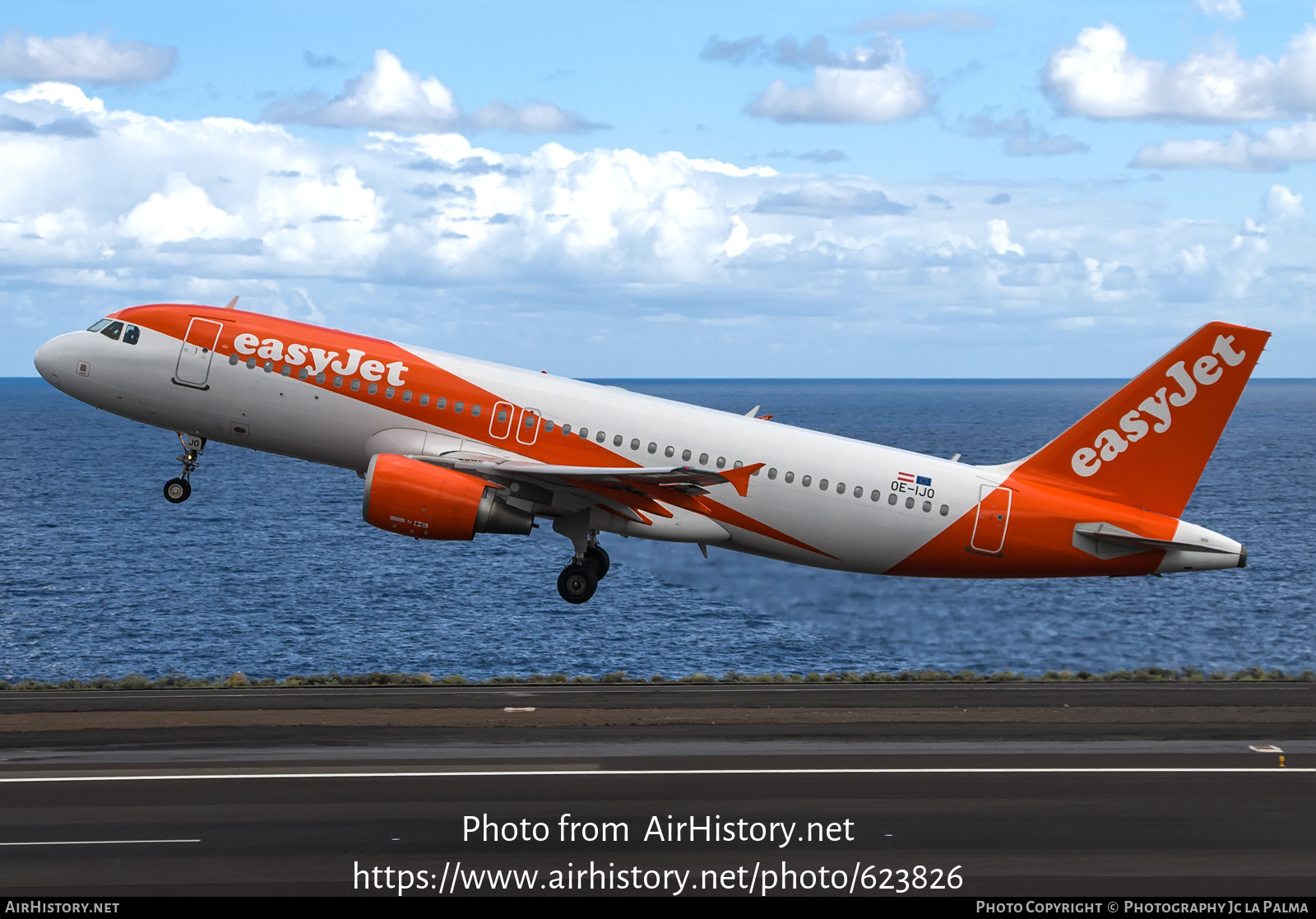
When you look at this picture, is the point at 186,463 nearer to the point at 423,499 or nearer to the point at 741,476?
the point at 423,499

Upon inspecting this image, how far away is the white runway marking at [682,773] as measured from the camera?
27295 millimetres

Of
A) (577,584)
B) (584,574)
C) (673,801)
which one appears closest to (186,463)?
(577,584)

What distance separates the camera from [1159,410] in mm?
35281

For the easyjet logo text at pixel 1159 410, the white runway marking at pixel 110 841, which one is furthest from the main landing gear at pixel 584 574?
the easyjet logo text at pixel 1159 410

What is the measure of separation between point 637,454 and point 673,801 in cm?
1050

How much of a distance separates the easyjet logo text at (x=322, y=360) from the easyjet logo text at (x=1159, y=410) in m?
18.9

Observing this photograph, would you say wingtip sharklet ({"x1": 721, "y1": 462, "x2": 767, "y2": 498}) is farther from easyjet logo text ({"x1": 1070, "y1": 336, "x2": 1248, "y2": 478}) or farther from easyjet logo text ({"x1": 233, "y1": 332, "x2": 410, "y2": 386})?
easyjet logo text ({"x1": 1070, "y1": 336, "x2": 1248, "y2": 478})

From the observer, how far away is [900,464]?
34.5 metres

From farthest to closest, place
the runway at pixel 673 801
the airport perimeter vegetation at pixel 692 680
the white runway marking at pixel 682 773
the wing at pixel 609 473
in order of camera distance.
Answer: the airport perimeter vegetation at pixel 692 680, the wing at pixel 609 473, the white runway marking at pixel 682 773, the runway at pixel 673 801

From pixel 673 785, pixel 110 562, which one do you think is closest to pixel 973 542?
pixel 673 785

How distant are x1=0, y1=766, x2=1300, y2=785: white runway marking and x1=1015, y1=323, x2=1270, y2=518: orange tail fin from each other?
28.6 ft

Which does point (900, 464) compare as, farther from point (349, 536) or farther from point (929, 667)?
point (349, 536)

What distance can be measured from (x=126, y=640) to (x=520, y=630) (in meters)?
22.2

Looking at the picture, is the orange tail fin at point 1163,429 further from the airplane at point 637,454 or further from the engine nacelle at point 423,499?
the engine nacelle at point 423,499
